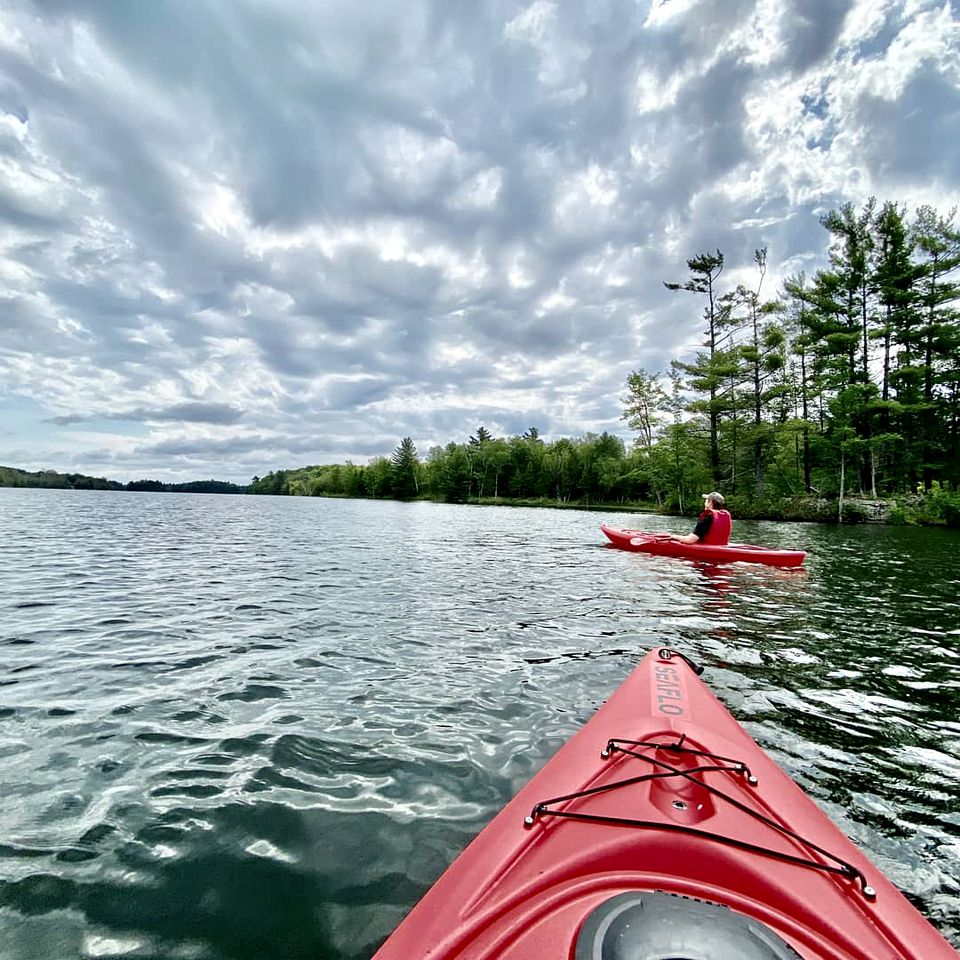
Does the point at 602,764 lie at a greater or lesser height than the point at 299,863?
greater

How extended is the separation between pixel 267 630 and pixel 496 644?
9.91 ft

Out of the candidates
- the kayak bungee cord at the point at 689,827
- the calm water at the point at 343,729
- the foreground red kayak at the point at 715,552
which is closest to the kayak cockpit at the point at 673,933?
the kayak bungee cord at the point at 689,827

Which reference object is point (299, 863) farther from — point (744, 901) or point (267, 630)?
point (267, 630)

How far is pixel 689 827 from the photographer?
1.98m

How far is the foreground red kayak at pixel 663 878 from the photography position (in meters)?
1.48

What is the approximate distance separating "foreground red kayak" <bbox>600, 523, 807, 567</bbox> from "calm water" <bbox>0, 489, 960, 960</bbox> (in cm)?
239

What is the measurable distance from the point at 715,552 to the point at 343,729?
11179 millimetres

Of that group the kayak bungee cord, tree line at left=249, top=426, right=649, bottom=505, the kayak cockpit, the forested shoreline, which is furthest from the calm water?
tree line at left=249, top=426, right=649, bottom=505

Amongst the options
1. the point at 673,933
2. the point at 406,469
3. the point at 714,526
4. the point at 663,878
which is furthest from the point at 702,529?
the point at 406,469

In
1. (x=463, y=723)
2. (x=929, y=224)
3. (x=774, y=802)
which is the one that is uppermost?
(x=929, y=224)

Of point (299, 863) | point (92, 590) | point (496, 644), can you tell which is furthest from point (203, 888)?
point (92, 590)

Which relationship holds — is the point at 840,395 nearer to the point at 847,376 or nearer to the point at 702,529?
the point at 847,376

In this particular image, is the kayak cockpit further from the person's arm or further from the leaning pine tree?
the leaning pine tree

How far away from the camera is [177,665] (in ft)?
16.8
